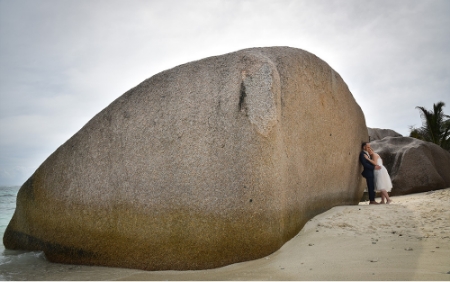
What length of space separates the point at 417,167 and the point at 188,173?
8434 millimetres

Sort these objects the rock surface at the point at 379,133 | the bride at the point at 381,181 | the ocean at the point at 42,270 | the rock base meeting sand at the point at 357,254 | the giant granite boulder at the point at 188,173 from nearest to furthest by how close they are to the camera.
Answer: the rock base meeting sand at the point at 357,254
the giant granite boulder at the point at 188,173
the ocean at the point at 42,270
the bride at the point at 381,181
the rock surface at the point at 379,133

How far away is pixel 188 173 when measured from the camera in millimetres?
3076

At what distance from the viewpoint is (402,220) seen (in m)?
3.81

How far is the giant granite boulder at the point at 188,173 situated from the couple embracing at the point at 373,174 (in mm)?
2091

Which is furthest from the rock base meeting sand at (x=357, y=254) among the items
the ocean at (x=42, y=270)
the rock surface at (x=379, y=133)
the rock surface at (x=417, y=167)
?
the rock surface at (x=379, y=133)

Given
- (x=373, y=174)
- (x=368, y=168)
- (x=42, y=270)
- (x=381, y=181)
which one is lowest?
(x=42, y=270)

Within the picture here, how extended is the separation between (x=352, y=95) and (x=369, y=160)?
46.2 inches

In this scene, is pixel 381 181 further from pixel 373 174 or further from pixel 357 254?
pixel 357 254

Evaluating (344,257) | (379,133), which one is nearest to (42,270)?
(344,257)

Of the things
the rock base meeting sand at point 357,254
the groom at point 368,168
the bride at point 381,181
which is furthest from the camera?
the bride at point 381,181

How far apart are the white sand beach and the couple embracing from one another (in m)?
1.65

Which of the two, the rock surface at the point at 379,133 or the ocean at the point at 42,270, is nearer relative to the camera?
the ocean at the point at 42,270

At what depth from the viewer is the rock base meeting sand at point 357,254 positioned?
241 centimetres

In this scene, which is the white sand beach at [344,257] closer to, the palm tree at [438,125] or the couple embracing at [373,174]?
the couple embracing at [373,174]
